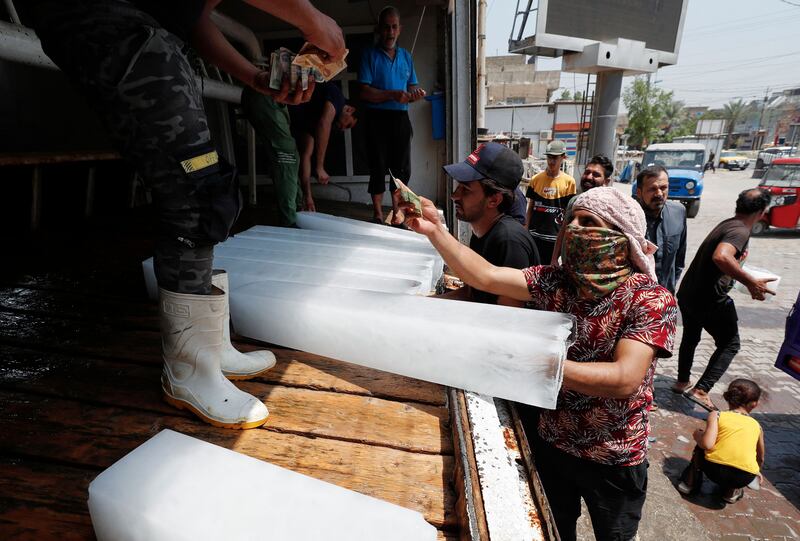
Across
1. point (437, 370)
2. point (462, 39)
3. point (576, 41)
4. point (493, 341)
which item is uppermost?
point (576, 41)

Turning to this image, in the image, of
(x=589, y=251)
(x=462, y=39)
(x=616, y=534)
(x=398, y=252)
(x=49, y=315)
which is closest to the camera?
(x=589, y=251)

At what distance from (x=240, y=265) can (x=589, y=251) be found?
5.77ft

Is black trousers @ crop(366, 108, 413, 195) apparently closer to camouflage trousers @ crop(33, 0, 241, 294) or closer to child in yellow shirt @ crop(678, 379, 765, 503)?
camouflage trousers @ crop(33, 0, 241, 294)

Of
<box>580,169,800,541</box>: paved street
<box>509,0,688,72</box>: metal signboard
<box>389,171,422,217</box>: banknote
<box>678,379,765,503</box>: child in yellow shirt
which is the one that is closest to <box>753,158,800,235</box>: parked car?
<box>509,0,688,72</box>: metal signboard

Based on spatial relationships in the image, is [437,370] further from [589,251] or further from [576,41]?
[576,41]

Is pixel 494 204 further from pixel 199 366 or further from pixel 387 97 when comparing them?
pixel 387 97

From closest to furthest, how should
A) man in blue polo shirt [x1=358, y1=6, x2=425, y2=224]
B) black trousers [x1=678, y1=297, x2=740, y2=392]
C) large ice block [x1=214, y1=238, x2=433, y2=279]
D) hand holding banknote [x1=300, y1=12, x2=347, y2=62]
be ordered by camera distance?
hand holding banknote [x1=300, y1=12, x2=347, y2=62] < large ice block [x1=214, y1=238, x2=433, y2=279] < black trousers [x1=678, y1=297, x2=740, y2=392] < man in blue polo shirt [x1=358, y1=6, x2=425, y2=224]

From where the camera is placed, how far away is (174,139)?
1.28 m

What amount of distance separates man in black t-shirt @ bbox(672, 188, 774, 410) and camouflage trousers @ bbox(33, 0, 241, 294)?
4.26 m

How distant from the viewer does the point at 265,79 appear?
1.80 m

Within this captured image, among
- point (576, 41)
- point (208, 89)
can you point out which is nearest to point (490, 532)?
point (208, 89)

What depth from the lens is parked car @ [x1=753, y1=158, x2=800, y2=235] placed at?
12.0m

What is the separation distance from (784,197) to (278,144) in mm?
14813

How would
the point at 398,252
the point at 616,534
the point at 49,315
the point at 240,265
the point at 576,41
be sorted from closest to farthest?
the point at 616,534 < the point at 49,315 < the point at 240,265 < the point at 398,252 < the point at 576,41
